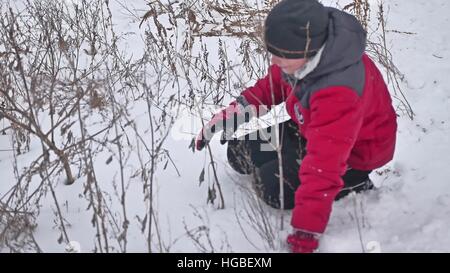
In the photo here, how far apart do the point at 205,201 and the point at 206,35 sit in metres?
2.17

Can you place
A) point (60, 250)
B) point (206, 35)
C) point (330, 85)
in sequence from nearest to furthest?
point (330, 85) < point (60, 250) < point (206, 35)

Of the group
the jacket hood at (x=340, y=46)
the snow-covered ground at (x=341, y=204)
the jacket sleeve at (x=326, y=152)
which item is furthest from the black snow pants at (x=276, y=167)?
the jacket hood at (x=340, y=46)

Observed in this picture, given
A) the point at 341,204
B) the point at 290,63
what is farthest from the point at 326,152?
the point at 341,204

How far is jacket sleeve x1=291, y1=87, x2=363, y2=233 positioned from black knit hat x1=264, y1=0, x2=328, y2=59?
0.59ft

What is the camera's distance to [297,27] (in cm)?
174

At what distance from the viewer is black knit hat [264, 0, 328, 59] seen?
1.73 metres

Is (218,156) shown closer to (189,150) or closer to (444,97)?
(189,150)

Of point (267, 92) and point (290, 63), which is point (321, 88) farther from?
point (267, 92)

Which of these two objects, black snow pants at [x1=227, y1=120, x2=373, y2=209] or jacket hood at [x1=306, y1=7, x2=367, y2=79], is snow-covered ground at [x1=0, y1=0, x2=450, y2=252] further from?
jacket hood at [x1=306, y1=7, x2=367, y2=79]

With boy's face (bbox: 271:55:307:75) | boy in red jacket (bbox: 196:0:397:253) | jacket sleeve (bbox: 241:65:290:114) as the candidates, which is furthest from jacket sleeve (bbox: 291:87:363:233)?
jacket sleeve (bbox: 241:65:290:114)

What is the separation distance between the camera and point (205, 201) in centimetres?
228

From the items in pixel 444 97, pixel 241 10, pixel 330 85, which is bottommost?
pixel 444 97

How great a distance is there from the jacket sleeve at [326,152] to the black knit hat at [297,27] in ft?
0.59
